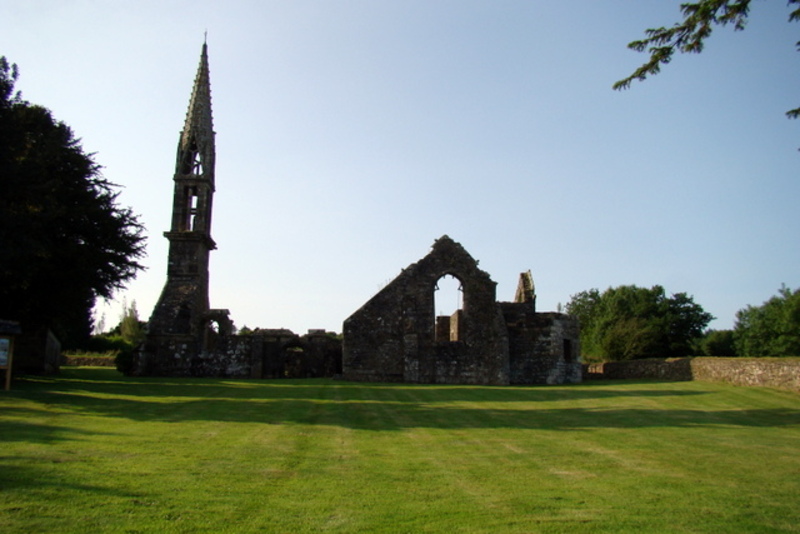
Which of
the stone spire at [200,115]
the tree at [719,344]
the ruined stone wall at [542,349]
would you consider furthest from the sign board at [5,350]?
the tree at [719,344]

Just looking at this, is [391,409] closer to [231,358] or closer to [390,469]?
[390,469]

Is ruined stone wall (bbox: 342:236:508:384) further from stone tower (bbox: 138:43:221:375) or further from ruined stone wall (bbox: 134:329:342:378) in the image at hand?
stone tower (bbox: 138:43:221:375)

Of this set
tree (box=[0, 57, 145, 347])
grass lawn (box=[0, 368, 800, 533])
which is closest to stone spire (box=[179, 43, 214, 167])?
tree (box=[0, 57, 145, 347])

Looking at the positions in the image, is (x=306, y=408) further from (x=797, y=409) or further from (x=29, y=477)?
(x=797, y=409)

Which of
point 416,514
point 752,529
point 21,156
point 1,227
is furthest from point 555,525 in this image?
point 21,156

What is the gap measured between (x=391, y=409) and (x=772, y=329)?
4845cm

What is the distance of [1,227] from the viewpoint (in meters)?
15.8

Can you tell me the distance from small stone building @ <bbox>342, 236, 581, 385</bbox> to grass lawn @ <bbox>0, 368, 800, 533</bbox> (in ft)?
39.2

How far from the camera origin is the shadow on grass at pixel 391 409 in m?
12.0

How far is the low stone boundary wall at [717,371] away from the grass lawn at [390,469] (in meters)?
4.73

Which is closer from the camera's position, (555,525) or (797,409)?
(555,525)

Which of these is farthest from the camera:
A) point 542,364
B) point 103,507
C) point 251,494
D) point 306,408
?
point 542,364

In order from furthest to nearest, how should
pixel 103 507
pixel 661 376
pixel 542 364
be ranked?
1. pixel 542 364
2. pixel 661 376
3. pixel 103 507

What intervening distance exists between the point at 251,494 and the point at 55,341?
2839cm
